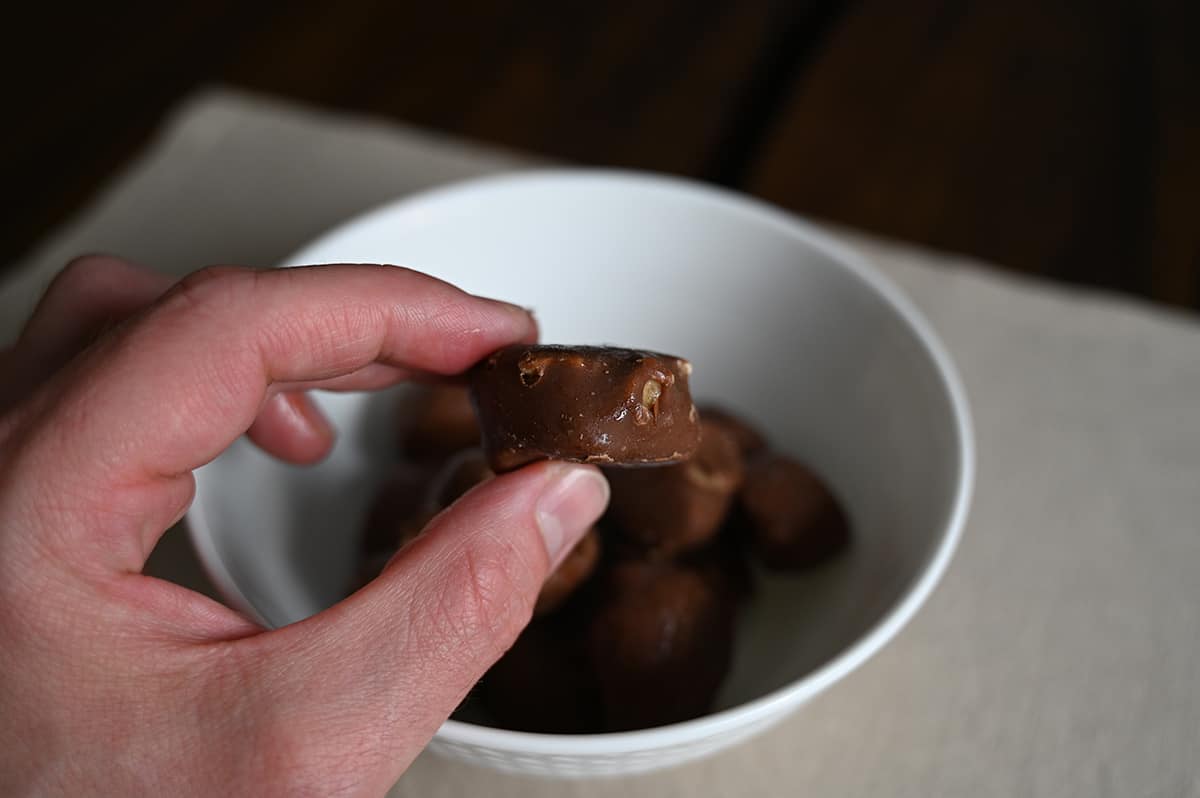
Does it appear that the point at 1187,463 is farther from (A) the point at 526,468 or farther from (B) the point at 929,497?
(A) the point at 526,468

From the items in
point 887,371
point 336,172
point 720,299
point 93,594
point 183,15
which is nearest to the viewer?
point 93,594

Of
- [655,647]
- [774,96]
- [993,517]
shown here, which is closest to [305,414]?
[655,647]


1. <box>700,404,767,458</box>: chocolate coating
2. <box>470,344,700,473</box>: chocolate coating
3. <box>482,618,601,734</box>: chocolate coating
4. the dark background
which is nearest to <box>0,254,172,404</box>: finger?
<box>470,344,700,473</box>: chocolate coating

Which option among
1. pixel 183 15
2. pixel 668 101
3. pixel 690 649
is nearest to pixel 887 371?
pixel 690 649

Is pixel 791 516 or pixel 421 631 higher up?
pixel 421 631

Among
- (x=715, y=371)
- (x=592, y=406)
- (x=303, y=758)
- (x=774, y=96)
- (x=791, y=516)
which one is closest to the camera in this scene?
(x=303, y=758)

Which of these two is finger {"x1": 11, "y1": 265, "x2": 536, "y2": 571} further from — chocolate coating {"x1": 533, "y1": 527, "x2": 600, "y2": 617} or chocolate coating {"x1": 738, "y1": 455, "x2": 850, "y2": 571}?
chocolate coating {"x1": 738, "y1": 455, "x2": 850, "y2": 571}

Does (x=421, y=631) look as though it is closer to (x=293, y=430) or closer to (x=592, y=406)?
(x=592, y=406)
